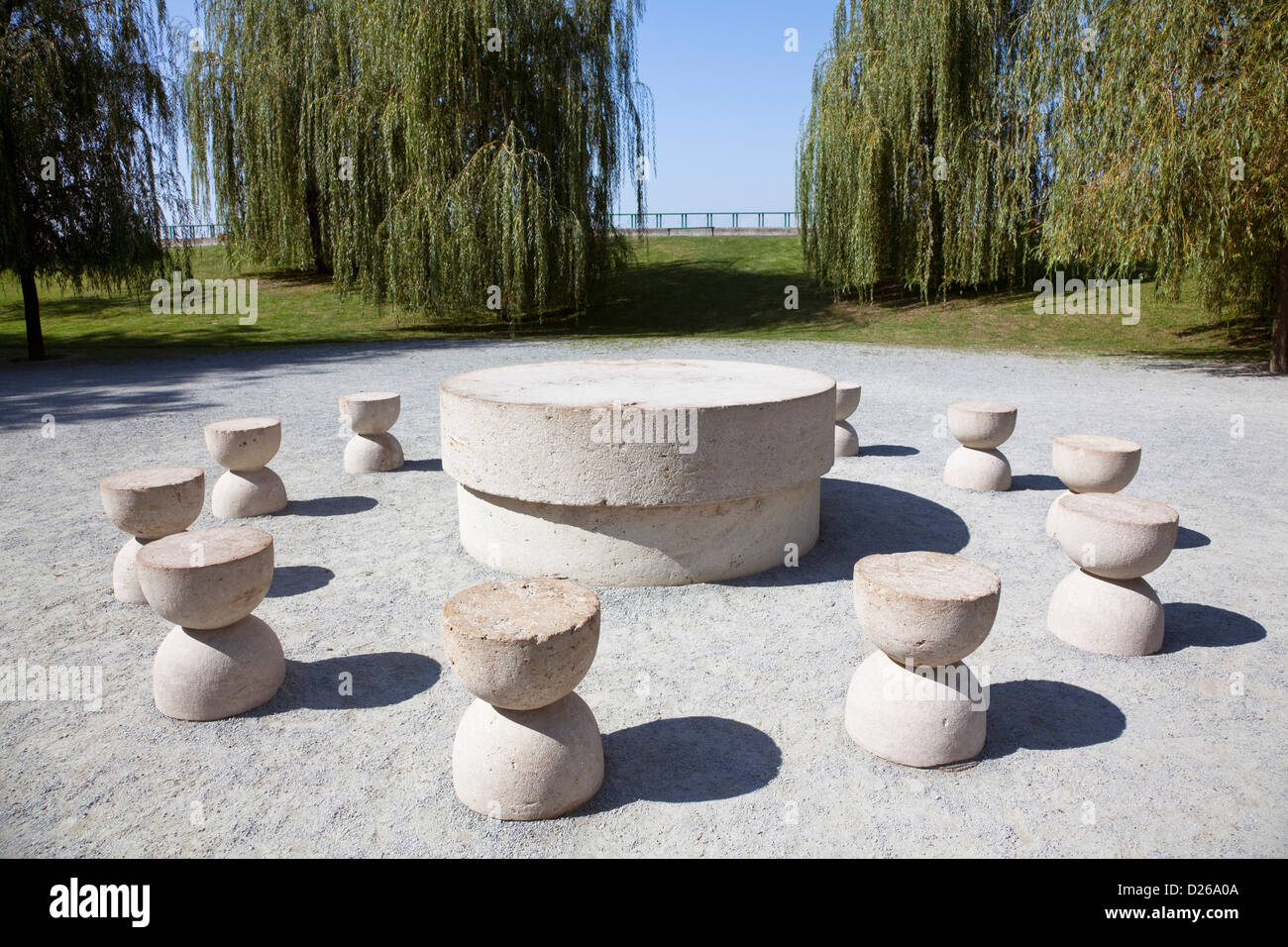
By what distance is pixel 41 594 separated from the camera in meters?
5.21

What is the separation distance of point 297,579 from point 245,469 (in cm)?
168

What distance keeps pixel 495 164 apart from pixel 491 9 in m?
2.95

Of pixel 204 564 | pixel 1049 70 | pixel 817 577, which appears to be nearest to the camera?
pixel 204 564

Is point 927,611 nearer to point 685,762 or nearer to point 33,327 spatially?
point 685,762

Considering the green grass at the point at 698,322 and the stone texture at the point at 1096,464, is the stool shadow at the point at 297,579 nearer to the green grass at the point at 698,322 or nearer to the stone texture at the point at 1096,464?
the stone texture at the point at 1096,464

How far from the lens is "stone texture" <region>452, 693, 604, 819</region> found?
3139 millimetres

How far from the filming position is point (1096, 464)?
19.2 ft

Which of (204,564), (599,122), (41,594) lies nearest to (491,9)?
(599,122)

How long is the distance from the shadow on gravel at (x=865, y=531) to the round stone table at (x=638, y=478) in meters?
0.15

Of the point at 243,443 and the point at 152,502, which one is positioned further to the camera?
the point at 243,443

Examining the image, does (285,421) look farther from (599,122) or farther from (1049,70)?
(1049,70)
